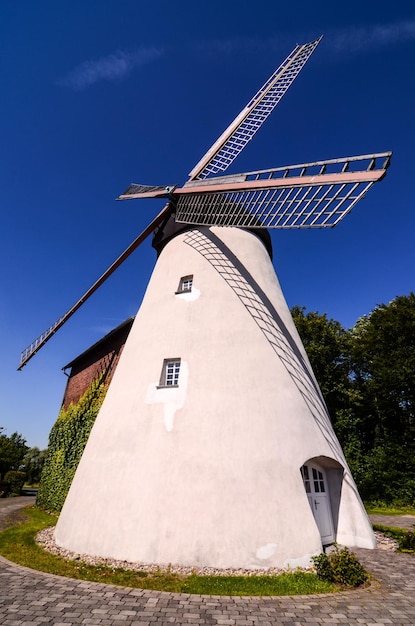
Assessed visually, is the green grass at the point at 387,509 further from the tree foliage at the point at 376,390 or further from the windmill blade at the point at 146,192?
the windmill blade at the point at 146,192

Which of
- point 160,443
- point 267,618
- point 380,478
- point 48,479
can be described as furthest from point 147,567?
point 380,478

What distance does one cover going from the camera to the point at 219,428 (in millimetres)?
7656

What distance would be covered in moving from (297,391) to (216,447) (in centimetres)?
279

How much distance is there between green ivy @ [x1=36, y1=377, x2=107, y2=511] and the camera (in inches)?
568

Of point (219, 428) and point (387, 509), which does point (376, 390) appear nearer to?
point (387, 509)

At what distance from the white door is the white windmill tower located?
38 millimetres

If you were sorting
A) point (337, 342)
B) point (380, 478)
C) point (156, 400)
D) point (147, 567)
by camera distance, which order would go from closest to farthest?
point (147, 567) → point (156, 400) → point (380, 478) → point (337, 342)

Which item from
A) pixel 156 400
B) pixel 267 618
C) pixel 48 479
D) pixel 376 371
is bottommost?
pixel 267 618

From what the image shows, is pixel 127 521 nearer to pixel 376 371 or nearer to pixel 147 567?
pixel 147 567

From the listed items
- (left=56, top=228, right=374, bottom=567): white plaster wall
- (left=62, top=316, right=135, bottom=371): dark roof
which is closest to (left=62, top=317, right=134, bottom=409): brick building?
(left=62, top=316, right=135, bottom=371): dark roof

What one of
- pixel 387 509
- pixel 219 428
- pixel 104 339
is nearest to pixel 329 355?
pixel 387 509

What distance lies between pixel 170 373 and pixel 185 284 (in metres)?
3.25

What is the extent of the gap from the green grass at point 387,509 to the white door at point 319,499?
38.7 feet

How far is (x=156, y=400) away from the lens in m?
Answer: 8.40
